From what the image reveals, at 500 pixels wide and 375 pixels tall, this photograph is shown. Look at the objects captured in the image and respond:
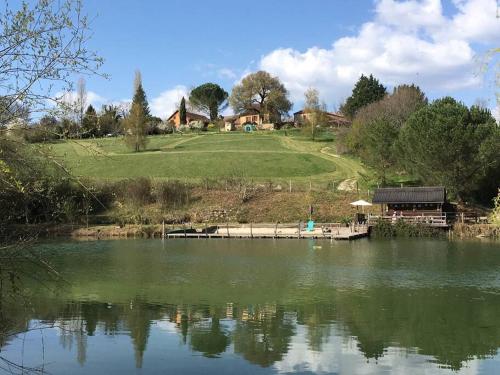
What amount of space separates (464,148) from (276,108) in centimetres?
6836

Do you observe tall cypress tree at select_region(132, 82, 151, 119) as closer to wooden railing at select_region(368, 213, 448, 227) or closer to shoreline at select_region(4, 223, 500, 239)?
shoreline at select_region(4, 223, 500, 239)

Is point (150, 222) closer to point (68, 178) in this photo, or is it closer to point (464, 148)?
point (464, 148)

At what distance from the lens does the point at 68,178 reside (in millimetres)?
8227

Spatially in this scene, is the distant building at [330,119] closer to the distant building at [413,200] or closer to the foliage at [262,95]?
the foliage at [262,95]

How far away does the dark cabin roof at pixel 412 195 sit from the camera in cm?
4562

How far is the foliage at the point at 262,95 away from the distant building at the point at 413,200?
66.3 metres

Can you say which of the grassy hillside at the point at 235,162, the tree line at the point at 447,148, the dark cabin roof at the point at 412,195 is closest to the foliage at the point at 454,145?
the tree line at the point at 447,148

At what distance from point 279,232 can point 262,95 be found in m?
73.5

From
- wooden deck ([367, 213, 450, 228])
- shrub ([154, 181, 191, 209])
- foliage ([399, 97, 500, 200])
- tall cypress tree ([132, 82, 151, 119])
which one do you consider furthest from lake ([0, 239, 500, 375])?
tall cypress tree ([132, 82, 151, 119])

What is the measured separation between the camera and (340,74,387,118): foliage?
92500 millimetres

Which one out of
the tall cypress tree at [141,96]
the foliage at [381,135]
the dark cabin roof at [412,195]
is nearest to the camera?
the dark cabin roof at [412,195]

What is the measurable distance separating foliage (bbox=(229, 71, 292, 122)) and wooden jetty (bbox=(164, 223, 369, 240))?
216 ft

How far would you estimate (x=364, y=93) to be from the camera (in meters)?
92.9

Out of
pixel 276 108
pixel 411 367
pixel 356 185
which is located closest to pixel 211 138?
pixel 276 108
